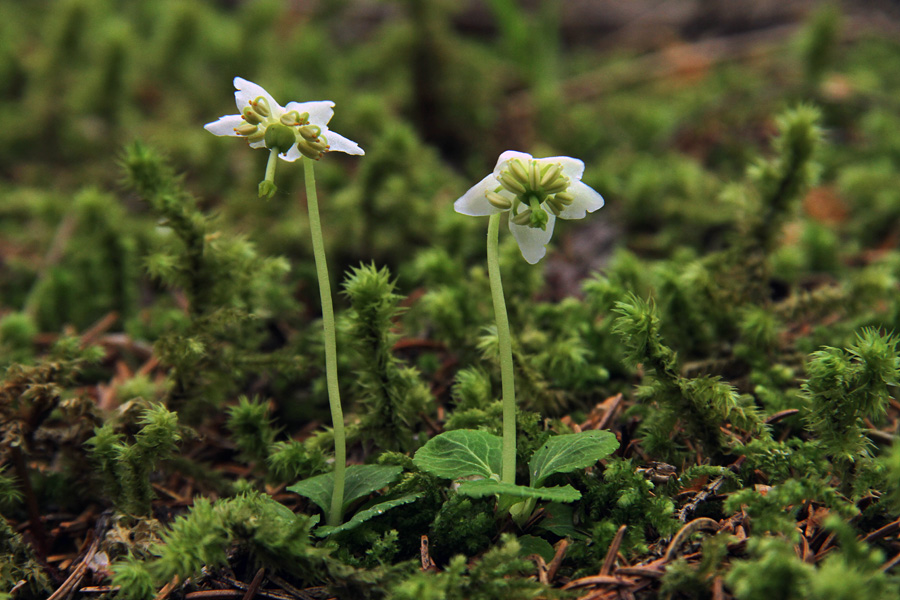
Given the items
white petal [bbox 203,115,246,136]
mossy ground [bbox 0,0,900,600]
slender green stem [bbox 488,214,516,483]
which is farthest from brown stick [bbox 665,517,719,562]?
white petal [bbox 203,115,246,136]

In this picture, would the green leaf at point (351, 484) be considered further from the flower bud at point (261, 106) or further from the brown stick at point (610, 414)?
the flower bud at point (261, 106)

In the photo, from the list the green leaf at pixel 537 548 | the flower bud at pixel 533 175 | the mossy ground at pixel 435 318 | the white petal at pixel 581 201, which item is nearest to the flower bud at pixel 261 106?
the mossy ground at pixel 435 318

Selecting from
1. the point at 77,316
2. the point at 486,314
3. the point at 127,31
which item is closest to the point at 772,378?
the point at 486,314

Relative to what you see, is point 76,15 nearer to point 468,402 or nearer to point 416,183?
point 416,183

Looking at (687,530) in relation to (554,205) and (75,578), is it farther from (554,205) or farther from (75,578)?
(75,578)

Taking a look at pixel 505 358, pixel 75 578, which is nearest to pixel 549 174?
pixel 505 358

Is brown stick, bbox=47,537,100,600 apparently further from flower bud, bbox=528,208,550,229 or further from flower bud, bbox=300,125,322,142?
flower bud, bbox=528,208,550,229
